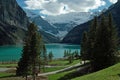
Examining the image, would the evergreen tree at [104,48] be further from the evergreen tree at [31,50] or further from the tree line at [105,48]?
the evergreen tree at [31,50]

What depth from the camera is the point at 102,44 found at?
2376 inches

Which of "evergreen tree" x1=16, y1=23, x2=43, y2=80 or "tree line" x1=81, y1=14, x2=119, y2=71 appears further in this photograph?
"evergreen tree" x1=16, y1=23, x2=43, y2=80

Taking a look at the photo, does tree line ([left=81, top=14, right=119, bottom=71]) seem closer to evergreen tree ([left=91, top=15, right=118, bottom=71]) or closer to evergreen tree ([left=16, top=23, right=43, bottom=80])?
evergreen tree ([left=91, top=15, right=118, bottom=71])

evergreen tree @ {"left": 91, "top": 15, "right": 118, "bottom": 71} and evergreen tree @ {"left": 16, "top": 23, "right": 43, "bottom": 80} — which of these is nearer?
evergreen tree @ {"left": 91, "top": 15, "right": 118, "bottom": 71}

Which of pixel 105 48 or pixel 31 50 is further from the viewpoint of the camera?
pixel 31 50

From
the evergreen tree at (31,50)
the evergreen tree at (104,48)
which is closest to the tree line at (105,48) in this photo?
the evergreen tree at (104,48)

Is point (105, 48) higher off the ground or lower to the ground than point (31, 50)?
higher

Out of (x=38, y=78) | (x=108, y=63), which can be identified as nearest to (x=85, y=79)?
(x=108, y=63)

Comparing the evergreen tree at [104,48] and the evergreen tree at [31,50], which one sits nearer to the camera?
the evergreen tree at [104,48]

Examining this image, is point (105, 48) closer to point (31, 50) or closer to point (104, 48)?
point (104, 48)

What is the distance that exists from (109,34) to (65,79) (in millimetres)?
14153

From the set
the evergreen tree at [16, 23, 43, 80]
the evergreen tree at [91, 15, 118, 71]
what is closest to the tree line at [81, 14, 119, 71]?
the evergreen tree at [91, 15, 118, 71]

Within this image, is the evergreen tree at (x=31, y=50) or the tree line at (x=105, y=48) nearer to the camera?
the tree line at (x=105, y=48)

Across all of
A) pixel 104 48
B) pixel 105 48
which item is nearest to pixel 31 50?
pixel 104 48
